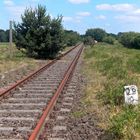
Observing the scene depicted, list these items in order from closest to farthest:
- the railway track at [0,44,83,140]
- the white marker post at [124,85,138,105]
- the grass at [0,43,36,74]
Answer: the railway track at [0,44,83,140] → the white marker post at [124,85,138,105] → the grass at [0,43,36,74]

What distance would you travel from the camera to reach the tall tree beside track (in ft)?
106

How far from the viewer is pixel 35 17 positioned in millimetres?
33438

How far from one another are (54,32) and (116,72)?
15407mm

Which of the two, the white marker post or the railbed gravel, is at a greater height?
the white marker post

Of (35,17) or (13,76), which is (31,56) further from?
(13,76)

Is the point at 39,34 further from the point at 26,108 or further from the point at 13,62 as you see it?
the point at 26,108

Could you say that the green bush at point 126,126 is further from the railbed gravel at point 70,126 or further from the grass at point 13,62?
the grass at point 13,62

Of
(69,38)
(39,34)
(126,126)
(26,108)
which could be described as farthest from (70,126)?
(69,38)

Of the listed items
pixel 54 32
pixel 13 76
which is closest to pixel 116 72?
pixel 13 76

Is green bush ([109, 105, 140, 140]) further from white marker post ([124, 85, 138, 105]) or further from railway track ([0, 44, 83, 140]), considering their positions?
railway track ([0, 44, 83, 140])

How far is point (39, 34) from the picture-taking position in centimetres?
3262

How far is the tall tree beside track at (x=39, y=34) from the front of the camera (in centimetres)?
3241

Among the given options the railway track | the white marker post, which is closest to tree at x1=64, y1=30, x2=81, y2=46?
the railway track

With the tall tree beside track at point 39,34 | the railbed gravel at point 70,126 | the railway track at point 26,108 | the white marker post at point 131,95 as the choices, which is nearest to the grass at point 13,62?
the tall tree beside track at point 39,34
